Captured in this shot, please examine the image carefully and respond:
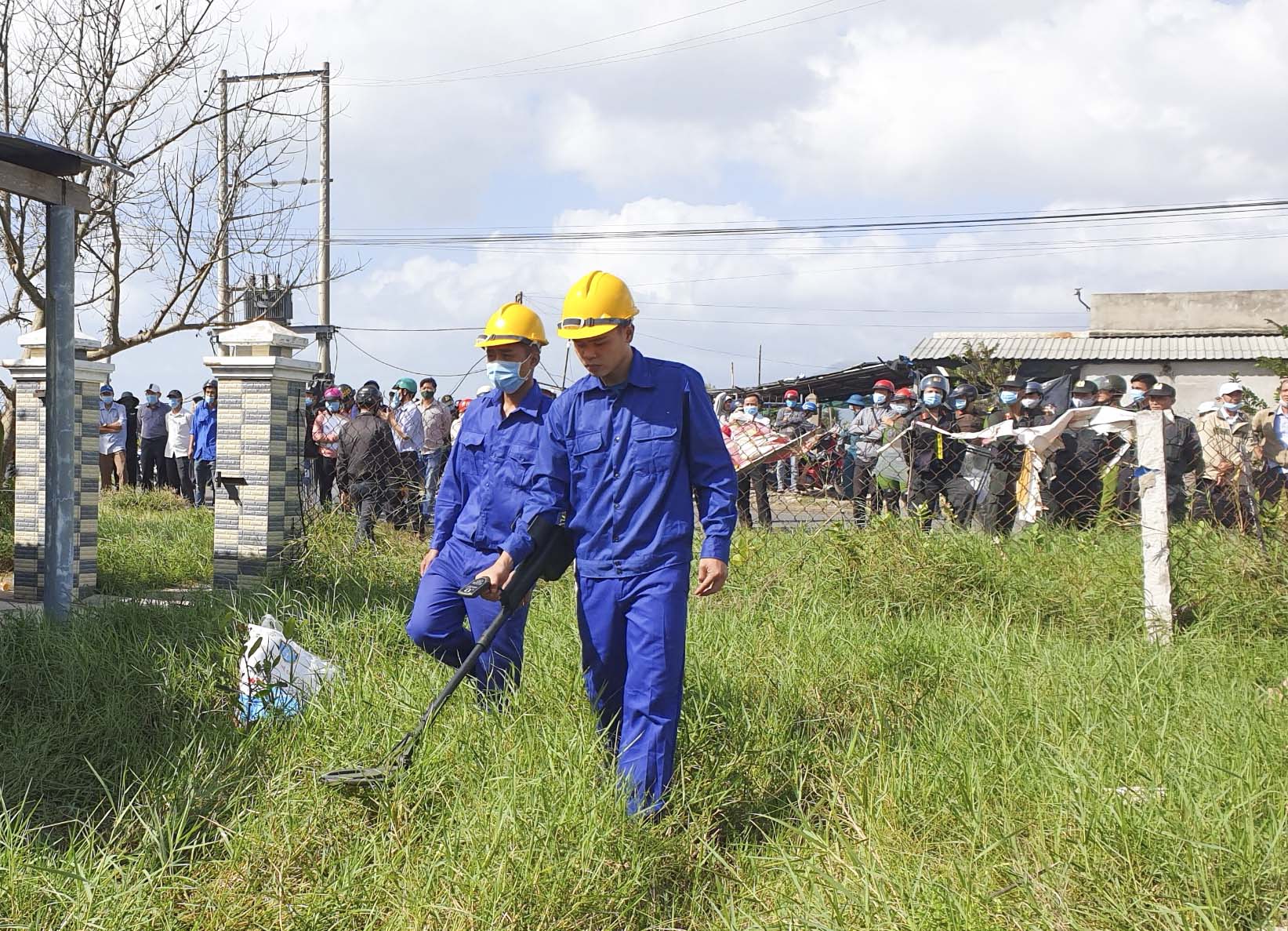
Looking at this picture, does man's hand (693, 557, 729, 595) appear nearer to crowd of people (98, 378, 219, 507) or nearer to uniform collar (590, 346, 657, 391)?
uniform collar (590, 346, 657, 391)

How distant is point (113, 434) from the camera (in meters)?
16.5

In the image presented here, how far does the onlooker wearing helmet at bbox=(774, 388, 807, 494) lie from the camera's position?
31.6ft

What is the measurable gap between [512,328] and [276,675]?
5.59ft

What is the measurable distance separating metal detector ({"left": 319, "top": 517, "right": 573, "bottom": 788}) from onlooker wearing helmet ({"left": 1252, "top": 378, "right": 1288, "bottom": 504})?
4.14 m

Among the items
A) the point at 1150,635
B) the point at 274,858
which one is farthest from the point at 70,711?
the point at 1150,635

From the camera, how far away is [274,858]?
11.7 ft

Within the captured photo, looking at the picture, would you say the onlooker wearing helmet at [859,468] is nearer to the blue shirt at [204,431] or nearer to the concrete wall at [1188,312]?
Result: the blue shirt at [204,431]

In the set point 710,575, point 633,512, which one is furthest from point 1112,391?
point 633,512

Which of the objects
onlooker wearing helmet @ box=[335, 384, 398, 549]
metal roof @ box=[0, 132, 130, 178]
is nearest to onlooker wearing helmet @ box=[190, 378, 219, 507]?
onlooker wearing helmet @ box=[335, 384, 398, 549]

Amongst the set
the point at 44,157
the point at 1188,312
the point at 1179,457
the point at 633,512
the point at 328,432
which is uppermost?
the point at 1188,312

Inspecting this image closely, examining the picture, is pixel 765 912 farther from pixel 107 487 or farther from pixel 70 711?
pixel 107 487

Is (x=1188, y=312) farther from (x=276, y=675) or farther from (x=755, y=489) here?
(x=276, y=675)

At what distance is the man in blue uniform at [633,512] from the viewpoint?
3848 millimetres

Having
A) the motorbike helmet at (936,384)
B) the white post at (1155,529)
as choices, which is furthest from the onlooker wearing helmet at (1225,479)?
the motorbike helmet at (936,384)
